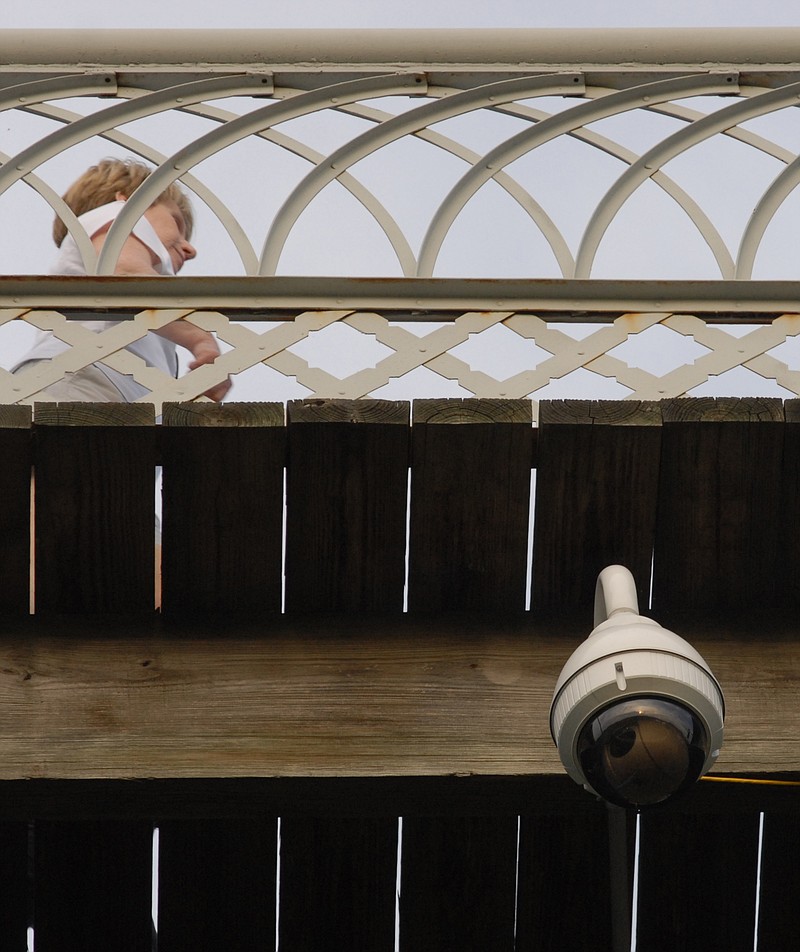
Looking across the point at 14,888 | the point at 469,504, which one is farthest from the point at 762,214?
the point at 14,888

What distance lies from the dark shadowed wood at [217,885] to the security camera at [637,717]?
929 millimetres

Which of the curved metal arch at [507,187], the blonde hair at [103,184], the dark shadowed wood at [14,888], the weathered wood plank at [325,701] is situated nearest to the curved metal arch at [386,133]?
the curved metal arch at [507,187]

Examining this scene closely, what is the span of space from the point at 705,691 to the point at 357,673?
736 millimetres

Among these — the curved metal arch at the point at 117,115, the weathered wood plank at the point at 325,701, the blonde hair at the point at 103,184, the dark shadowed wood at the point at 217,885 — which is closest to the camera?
the weathered wood plank at the point at 325,701

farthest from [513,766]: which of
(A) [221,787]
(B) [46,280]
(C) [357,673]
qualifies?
(B) [46,280]

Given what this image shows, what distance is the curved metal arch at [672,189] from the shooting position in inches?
103

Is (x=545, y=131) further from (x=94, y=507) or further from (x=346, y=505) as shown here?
(x=94, y=507)

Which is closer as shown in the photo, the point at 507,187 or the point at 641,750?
the point at 641,750

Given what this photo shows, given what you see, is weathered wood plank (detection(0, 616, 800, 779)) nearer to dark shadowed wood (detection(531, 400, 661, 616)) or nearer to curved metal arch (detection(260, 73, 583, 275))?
dark shadowed wood (detection(531, 400, 661, 616))

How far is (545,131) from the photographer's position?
2.74 metres

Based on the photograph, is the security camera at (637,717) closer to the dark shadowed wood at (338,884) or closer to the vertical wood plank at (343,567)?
the vertical wood plank at (343,567)

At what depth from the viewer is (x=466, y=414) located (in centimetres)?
219

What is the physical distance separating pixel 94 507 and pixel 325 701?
0.52 m

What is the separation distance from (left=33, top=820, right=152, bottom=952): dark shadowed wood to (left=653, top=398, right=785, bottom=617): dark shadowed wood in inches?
43.4
